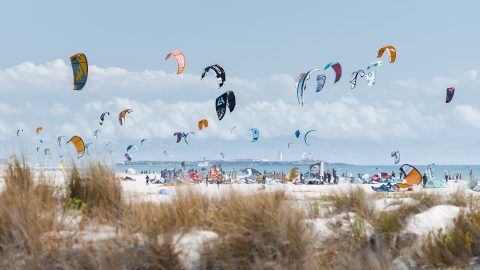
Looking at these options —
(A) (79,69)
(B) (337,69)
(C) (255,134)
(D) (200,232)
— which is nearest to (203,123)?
(C) (255,134)

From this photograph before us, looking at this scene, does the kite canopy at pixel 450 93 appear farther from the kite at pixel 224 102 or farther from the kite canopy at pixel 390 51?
the kite at pixel 224 102

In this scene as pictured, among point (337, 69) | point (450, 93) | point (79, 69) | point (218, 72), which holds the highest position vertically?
point (337, 69)

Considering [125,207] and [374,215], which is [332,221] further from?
[125,207]

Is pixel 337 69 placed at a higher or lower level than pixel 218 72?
higher

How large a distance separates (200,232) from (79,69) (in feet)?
74.9

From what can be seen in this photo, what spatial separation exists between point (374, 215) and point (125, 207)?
12.5 feet

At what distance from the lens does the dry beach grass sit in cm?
714

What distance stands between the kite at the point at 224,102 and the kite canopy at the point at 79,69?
13094 mm

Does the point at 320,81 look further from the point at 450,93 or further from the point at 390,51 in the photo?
the point at 450,93

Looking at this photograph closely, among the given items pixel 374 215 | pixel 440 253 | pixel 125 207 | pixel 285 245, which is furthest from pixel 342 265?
pixel 125 207

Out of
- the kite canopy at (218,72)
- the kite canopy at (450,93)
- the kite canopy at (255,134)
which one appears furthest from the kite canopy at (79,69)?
the kite canopy at (255,134)

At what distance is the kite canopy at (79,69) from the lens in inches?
1128

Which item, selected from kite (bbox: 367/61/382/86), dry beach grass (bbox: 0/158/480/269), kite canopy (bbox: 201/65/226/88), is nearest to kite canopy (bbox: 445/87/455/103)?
kite (bbox: 367/61/382/86)

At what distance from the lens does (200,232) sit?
25.6 ft
